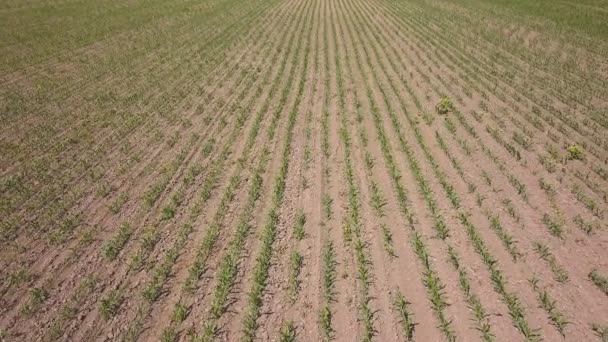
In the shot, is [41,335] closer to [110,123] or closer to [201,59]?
[110,123]

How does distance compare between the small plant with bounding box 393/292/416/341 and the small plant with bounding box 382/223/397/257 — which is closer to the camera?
the small plant with bounding box 393/292/416/341

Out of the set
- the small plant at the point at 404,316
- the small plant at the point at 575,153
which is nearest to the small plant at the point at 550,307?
the small plant at the point at 404,316

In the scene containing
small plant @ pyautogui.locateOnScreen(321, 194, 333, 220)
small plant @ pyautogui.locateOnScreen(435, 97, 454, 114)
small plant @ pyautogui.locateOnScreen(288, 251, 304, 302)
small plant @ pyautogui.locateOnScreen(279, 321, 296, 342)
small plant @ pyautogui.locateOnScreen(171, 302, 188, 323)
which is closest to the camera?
small plant @ pyautogui.locateOnScreen(279, 321, 296, 342)

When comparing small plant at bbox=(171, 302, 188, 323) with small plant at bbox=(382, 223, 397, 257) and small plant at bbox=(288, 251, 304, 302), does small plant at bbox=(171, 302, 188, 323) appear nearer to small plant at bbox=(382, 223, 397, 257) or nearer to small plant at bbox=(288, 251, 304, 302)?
small plant at bbox=(288, 251, 304, 302)

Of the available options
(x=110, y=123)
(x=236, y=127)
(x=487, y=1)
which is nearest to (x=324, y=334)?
(x=236, y=127)

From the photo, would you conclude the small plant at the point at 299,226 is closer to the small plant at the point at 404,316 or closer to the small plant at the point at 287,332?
the small plant at the point at 287,332

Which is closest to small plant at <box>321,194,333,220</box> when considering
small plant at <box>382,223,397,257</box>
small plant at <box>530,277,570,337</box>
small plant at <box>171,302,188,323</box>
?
small plant at <box>382,223,397,257</box>
